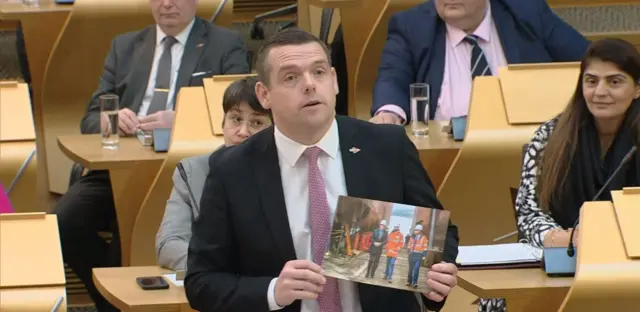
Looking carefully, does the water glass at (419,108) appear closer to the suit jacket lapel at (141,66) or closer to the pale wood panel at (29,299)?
the suit jacket lapel at (141,66)

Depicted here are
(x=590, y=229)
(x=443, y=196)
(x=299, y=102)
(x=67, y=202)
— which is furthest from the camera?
(x=67, y=202)

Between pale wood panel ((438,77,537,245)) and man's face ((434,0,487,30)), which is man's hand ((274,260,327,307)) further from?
man's face ((434,0,487,30))

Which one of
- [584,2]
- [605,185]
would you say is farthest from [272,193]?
[584,2]

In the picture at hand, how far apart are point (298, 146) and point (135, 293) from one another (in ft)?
2.57

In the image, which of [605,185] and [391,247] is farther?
[605,185]

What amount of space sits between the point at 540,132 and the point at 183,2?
191 cm

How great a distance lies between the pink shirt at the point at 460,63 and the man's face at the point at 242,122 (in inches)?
→ 55.1

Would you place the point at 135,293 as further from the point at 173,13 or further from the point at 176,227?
the point at 173,13

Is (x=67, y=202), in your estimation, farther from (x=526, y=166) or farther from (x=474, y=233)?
(x=526, y=166)

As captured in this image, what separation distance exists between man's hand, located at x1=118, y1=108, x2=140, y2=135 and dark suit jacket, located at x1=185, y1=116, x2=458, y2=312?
86.2 inches

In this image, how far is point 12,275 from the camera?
3.11 m

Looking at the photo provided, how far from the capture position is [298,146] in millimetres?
3035

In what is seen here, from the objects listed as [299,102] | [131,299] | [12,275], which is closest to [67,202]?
[131,299]

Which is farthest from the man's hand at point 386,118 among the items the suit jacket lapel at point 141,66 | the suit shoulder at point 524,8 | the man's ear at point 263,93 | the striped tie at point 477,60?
the man's ear at point 263,93
